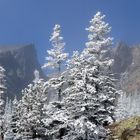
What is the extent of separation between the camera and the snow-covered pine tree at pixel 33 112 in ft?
171

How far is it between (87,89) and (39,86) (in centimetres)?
948

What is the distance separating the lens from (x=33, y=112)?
52.2 m

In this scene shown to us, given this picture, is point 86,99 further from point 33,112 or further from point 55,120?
point 33,112

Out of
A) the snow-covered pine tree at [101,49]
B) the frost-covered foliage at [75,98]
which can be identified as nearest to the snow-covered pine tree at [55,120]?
the frost-covered foliage at [75,98]

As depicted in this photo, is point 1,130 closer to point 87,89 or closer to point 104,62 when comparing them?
point 104,62

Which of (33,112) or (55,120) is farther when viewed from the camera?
(33,112)

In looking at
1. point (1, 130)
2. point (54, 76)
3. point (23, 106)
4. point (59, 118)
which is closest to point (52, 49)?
point (54, 76)

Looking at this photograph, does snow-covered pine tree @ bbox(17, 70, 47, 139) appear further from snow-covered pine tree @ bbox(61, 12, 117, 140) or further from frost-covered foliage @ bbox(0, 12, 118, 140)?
snow-covered pine tree @ bbox(61, 12, 117, 140)

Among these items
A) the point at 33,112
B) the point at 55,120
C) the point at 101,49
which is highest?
the point at 101,49

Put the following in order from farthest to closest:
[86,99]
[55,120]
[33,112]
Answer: [33,112]
[55,120]
[86,99]

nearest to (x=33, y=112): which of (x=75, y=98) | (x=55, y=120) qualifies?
(x=55, y=120)

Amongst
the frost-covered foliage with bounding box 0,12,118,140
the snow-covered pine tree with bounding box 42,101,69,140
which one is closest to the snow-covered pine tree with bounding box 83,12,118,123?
the frost-covered foliage with bounding box 0,12,118,140

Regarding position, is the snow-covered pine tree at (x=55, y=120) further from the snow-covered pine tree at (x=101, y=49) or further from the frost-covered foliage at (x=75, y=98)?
the snow-covered pine tree at (x=101, y=49)

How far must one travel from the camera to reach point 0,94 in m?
68.7
